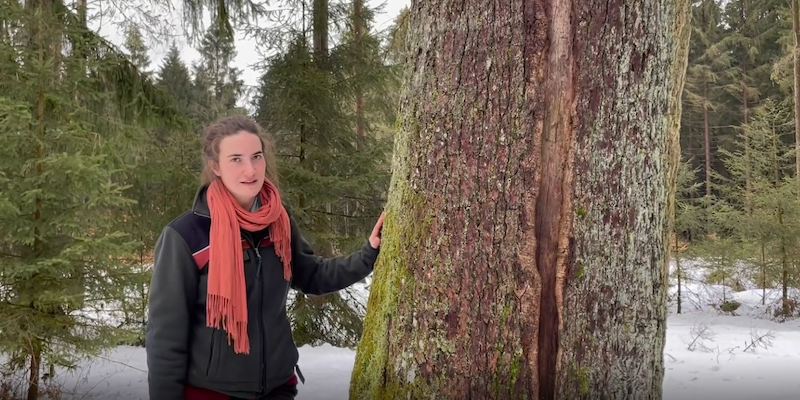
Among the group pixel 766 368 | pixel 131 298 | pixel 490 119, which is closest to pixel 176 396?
pixel 490 119

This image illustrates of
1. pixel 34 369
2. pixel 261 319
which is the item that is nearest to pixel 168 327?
pixel 261 319

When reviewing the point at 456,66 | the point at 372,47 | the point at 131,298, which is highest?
the point at 372,47

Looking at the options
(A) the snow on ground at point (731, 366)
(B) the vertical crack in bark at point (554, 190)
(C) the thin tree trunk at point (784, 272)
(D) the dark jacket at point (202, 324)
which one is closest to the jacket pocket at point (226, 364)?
(D) the dark jacket at point (202, 324)

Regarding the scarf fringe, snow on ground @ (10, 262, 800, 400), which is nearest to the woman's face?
the scarf fringe

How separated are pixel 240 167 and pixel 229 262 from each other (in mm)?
413

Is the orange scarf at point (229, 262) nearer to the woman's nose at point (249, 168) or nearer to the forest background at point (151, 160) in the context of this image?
the woman's nose at point (249, 168)

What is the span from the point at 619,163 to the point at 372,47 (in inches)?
255

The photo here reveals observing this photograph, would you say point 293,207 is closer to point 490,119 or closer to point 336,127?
point 336,127

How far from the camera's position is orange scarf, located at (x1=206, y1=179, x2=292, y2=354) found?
2102 mm

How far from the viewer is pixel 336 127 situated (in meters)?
7.67

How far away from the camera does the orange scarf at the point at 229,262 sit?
2102 mm

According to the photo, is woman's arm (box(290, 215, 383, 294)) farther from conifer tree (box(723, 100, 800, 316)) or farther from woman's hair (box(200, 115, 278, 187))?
conifer tree (box(723, 100, 800, 316))

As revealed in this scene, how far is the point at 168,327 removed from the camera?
2082mm

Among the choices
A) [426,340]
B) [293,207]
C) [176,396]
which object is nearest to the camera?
[426,340]
